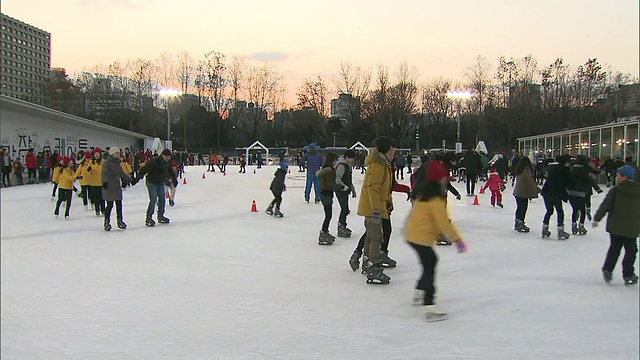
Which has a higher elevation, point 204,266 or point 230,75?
point 230,75

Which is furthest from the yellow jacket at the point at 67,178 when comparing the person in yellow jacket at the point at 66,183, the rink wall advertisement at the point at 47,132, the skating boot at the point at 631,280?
the skating boot at the point at 631,280

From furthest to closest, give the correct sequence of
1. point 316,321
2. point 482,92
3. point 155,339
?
point 482,92 < point 316,321 < point 155,339

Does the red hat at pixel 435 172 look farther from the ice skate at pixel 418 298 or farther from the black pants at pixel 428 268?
the ice skate at pixel 418 298

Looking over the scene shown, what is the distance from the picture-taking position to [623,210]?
219 inches

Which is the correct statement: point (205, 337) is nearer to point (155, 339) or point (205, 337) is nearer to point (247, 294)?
point (155, 339)

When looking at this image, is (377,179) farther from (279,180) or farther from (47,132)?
(47,132)

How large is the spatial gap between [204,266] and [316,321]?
2.68m

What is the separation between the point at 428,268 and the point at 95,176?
26.8 ft

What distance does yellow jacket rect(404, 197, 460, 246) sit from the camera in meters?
4.42

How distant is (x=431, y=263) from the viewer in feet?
14.9

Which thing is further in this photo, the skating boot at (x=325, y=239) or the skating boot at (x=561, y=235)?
the skating boot at (x=561, y=235)

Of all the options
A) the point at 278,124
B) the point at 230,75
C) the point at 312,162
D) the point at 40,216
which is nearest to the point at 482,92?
the point at 278,124

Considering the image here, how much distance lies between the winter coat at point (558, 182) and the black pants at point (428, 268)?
4.75 meters

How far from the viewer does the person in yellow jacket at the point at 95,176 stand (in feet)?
33.4
